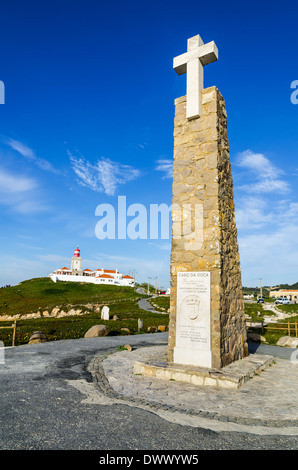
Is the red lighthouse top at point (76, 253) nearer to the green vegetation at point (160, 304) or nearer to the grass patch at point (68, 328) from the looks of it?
the green vegetation at point (160, 304)

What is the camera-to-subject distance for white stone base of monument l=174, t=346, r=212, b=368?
779cm

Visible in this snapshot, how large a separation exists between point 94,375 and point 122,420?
3.39 metres

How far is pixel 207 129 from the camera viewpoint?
349 inches

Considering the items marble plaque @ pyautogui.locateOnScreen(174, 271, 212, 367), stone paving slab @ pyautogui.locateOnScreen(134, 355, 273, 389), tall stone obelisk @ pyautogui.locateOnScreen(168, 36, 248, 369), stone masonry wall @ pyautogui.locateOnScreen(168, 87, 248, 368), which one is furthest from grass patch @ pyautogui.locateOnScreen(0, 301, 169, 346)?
stone masonry wall @ pyautogui.locateOnScreen(168, 87, 248, 368)

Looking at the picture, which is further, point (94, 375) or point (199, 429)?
point (94, 375)

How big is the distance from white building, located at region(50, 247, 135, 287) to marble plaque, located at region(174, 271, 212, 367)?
10082 cm

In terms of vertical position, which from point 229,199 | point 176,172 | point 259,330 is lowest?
point 259,330

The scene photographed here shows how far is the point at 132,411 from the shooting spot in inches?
207

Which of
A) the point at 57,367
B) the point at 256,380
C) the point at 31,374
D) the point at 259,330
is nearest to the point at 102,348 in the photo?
the point at 57,367

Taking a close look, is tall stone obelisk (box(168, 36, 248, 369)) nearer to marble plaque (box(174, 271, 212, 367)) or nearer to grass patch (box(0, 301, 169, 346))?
marble plaque (box(174, 271, 212, 367))
